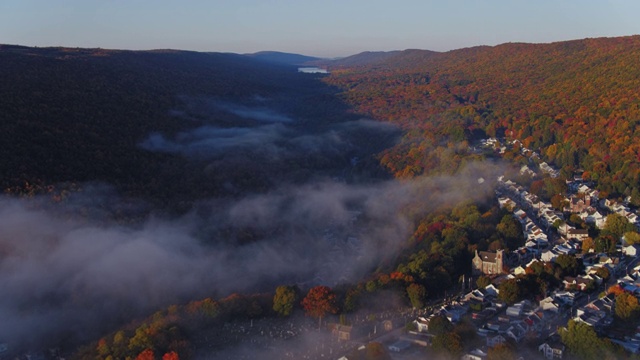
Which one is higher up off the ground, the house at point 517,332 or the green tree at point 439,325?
the green tree at point 439,325

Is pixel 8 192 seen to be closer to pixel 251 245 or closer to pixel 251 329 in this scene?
pixel 251 245

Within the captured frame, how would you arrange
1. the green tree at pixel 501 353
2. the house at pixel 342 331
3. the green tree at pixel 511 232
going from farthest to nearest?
the green tree at pixel 511 232, the house at pixel 342 331, the green tree at pixel 501 353

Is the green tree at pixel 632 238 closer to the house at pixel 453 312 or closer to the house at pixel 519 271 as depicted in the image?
the house at pixel 519 271

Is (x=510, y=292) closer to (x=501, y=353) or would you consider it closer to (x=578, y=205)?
(x=501, y=353)

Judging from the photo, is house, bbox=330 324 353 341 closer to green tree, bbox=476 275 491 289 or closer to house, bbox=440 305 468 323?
house, bbox=440 305 468 323

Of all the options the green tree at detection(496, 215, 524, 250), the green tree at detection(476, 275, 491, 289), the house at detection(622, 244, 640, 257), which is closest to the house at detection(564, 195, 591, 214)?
the green tree at detection(496, 215, 524, 250)

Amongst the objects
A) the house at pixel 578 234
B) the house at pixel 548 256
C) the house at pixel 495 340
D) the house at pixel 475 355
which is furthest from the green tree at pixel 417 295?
the house at pixel 578 234
